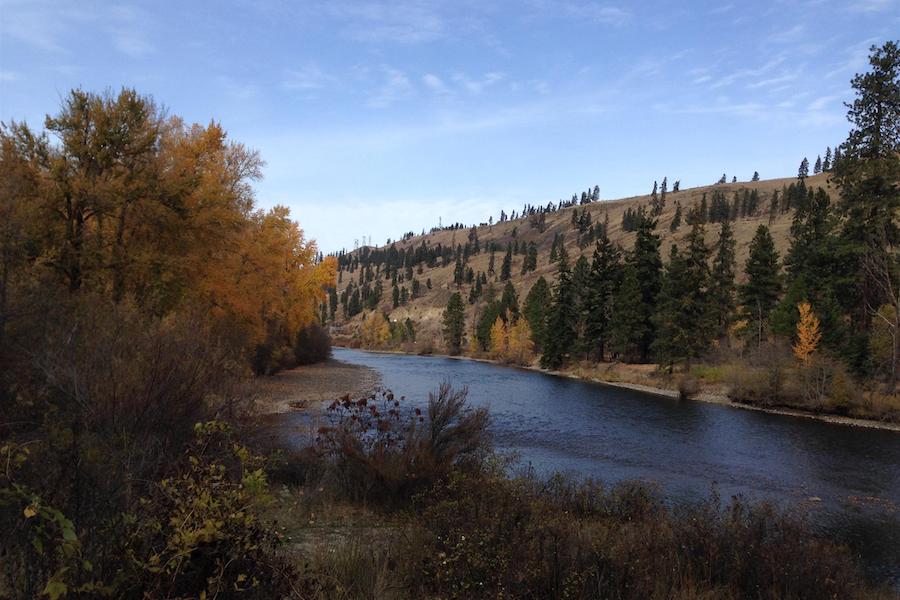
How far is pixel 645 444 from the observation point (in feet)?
75.8

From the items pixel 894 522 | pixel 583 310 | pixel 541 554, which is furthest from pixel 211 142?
pixel 583 310

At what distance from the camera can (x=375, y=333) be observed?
399ft

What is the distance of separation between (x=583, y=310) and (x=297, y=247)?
1301 inches

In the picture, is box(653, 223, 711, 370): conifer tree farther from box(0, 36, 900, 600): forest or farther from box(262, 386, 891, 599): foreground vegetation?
box(262, 386, 891, 599): foreground vegetation

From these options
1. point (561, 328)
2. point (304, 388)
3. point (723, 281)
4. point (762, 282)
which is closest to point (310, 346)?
point (304, 388)

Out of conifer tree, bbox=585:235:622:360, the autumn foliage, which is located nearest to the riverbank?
conifer tree, bbox=585:235:622:360

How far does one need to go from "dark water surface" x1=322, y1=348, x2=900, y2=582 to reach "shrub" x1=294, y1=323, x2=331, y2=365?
17.6m

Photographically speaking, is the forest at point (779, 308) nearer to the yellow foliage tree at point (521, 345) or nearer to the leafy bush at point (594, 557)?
the yellow foliage tree at point (521, 345)

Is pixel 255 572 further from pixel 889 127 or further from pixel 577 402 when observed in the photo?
pixel 889 127

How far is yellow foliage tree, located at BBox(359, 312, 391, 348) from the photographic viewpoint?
117562 millimetres

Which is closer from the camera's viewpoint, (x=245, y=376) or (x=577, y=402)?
(x=245, y=376)

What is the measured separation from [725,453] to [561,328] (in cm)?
4028

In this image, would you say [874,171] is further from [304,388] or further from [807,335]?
[304,388]

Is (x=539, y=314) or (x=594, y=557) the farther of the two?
(x=539, y=314)
